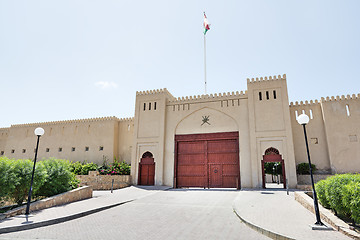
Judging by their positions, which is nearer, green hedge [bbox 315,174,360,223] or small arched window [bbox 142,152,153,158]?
green hedge [bbox 315,174,360,223]

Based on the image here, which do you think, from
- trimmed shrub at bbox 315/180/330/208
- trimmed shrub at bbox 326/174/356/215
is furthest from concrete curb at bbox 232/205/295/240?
trimmed shrub at bbox 315/180/330/208

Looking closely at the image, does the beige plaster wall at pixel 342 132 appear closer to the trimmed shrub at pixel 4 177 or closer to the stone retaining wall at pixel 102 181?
the stone retaining wall at pixel 102 181

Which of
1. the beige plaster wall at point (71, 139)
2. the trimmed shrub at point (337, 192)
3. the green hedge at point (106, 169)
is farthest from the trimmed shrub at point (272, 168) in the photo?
the trimmed shrub at point (337, 192)

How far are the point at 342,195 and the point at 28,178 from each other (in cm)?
1046

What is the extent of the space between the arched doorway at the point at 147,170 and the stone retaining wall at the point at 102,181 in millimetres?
1178

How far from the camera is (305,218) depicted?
6.95 m

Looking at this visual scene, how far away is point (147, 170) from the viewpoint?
18.2 meters

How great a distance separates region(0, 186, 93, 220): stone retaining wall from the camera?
7887 mm

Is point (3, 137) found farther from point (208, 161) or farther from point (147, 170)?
point (208, 161)

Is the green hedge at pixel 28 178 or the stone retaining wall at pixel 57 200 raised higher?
the green hedge at pixel 28 178

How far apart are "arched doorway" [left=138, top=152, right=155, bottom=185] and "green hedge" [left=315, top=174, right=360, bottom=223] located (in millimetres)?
12247

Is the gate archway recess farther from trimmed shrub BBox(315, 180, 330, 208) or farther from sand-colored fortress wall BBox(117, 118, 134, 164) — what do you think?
trimmed shrub BBox(315, 180, 330, 208)

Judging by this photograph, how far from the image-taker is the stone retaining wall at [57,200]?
789 centimetres

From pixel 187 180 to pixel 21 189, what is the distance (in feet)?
35.1
